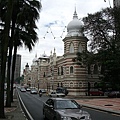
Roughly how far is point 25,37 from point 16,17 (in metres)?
2.55

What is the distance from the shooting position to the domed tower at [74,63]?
53.6 metres

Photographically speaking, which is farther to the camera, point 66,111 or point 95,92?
point 95,92

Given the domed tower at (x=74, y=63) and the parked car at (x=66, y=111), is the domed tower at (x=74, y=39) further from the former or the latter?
the parked car at (x=66, y=111)

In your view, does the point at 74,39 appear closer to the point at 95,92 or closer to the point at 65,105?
the point at 95,92

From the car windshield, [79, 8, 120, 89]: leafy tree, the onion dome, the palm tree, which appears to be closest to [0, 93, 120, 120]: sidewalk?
the car windshield

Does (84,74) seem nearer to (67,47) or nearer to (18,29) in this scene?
(67,47)

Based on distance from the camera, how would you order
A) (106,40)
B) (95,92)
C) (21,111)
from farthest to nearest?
(95,92), (106,40), (21,111)

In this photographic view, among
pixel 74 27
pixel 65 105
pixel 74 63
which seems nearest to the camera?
pixel 65 105

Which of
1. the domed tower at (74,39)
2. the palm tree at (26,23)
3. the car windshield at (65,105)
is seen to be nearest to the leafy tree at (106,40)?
the domed tower at (74,39)

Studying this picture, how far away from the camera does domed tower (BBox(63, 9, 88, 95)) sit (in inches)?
2109

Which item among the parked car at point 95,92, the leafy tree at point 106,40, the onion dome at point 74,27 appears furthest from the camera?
the onion dome at point 74,27

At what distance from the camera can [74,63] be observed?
52312 mm

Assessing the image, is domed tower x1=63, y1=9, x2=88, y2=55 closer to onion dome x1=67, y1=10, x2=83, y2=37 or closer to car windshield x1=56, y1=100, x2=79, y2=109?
onion dome x1=67, y1=10, x2=83, y2=37

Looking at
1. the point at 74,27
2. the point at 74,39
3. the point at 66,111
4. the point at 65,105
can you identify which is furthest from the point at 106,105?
the point at 74,27
